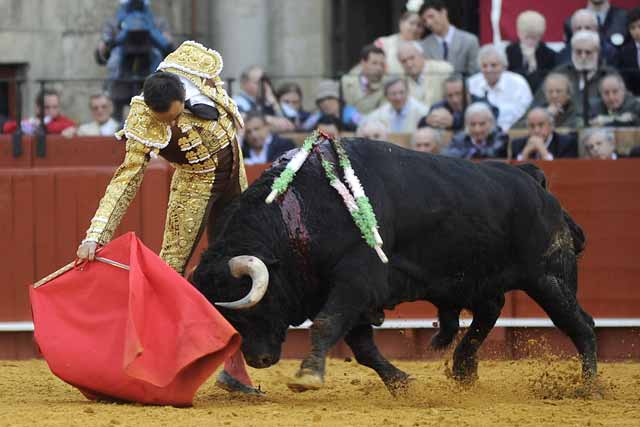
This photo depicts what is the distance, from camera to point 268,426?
5.89 m

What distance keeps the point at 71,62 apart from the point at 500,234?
22.2 feet

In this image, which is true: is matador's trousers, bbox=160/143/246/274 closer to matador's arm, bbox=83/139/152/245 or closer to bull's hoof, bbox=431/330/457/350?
matador's arm, bbox=83/139/152/245

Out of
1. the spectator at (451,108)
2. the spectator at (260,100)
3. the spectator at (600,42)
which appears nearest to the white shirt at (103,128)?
the spectator at (260,100)

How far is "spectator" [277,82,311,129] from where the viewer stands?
34.2ft

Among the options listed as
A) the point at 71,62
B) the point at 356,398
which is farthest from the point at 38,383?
the point at 71,62

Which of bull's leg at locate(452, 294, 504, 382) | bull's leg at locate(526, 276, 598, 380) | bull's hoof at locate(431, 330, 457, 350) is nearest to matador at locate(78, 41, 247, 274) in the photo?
bull's hoof at locate(431, 330, 457, 350)

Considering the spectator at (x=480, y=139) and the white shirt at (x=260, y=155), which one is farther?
the white shirt at (x=260, y=155)

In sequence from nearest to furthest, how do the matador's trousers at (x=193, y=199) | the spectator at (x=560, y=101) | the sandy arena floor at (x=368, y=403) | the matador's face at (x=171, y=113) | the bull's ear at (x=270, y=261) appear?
the sandy arena floor at (x=368, y=403)
the matador's face at (x=171, y=113)
the bull's ear at (x=270, y=261)
the matador's trousers at (x=193, y=199)
the spectator at (x=560, y=101)

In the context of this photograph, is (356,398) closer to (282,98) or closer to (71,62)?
(282,98)

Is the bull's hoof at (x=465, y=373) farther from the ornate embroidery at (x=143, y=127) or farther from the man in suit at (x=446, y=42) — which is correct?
the man in suit at (x=446, y=42)

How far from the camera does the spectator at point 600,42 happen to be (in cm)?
985

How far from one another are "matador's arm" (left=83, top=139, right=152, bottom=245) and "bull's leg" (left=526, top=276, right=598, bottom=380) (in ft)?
6.22

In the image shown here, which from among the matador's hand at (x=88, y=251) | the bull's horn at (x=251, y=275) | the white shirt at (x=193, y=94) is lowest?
the bull's horn at (x=251, y=275)

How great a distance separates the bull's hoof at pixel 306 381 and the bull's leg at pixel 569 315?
1.36 metres
